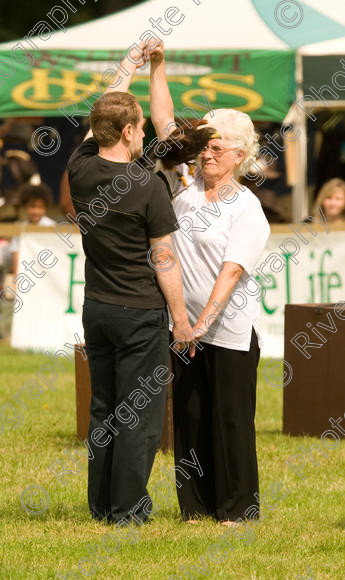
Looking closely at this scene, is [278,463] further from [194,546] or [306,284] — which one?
[306,284]

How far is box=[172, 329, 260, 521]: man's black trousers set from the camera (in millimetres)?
5090

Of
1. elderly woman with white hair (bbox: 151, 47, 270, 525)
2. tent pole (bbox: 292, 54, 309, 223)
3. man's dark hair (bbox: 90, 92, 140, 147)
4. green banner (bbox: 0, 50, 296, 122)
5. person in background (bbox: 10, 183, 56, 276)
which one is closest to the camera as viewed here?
man's dark hair (bbox: 90, 92, 140, 147)

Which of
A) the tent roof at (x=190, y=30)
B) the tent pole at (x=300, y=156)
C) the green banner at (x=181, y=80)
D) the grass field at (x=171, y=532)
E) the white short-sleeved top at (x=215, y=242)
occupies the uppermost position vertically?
the tent roof at (x=190, y=30)

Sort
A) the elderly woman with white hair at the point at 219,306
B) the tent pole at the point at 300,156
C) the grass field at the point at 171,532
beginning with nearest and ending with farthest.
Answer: the grass field at the point at 171,532 → the elderly woman with white hair at the point at 219,306 → the tent pole at the point at 300,156

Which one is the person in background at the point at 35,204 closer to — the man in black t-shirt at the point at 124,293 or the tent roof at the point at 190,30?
A: the tent roof at the point at 190,30

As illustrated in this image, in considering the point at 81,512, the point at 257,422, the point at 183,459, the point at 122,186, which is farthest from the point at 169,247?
the point at 257,422

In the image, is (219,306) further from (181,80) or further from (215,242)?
(181,80)

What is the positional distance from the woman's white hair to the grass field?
1.78 metres

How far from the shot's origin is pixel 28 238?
11.7m

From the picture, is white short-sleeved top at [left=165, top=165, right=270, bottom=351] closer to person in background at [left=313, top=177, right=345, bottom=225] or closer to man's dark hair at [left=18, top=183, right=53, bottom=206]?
person in background at [left=313, top=177, right=345, bottom=225]

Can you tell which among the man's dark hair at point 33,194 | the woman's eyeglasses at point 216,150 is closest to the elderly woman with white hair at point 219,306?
the woman's eyeglasses at point 216,150

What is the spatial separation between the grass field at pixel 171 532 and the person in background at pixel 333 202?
5.14 meters

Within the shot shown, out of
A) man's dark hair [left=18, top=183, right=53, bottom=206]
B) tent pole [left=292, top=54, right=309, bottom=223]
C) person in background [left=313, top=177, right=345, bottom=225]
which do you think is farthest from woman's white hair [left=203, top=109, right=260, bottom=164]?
man's dark hair [left=18, top=183, right=53, bottom=206]

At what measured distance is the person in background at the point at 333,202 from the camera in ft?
39.9
